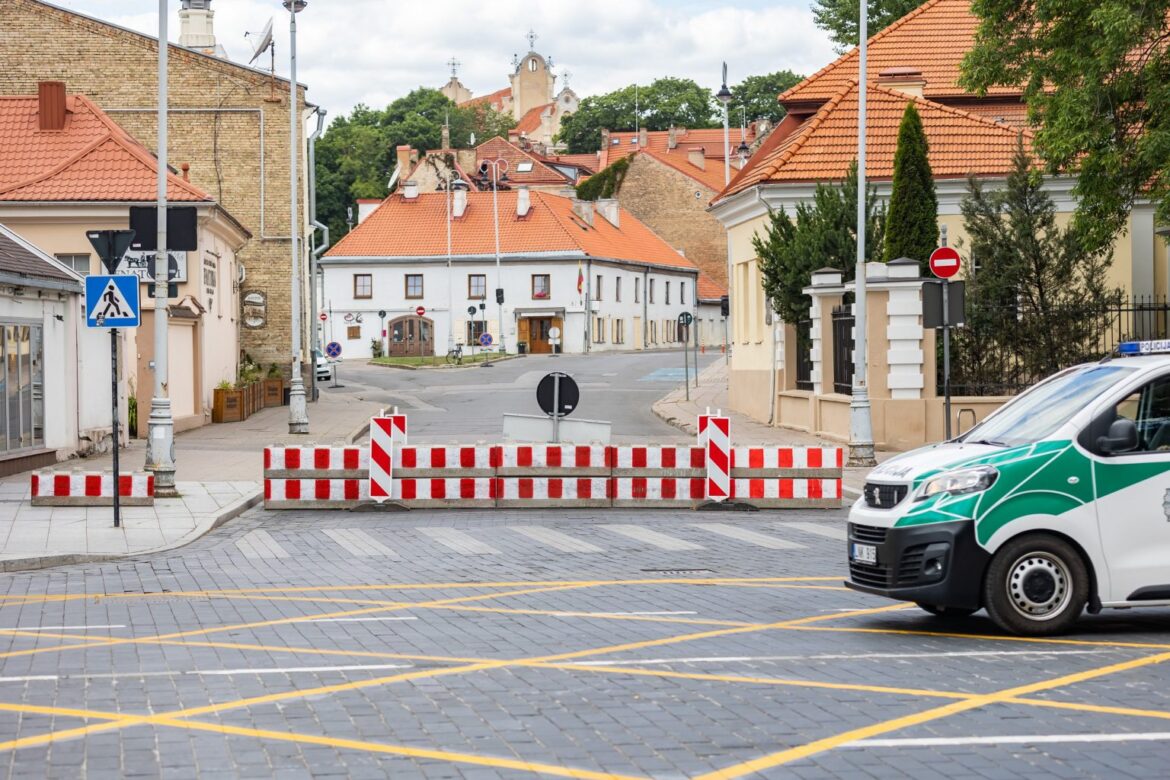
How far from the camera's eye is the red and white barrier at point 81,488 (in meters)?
→ 20.0

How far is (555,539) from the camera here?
57.3 ft

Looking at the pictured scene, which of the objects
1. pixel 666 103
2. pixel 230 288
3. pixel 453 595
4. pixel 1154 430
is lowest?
pixel 453 595

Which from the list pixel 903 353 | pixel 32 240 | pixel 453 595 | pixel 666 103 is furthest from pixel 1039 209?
pixel 666 103

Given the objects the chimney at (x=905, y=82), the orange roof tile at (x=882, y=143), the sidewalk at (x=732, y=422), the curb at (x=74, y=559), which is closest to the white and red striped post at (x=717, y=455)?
the sidewalk at (x=732, y=422)

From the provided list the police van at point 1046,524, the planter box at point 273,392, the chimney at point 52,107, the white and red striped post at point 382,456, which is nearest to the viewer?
the police van at point 1046,524

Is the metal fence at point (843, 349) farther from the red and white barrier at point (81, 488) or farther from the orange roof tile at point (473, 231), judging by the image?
the orange roof tile at point (473, 231)

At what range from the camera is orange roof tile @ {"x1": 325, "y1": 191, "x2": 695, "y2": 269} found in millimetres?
93625

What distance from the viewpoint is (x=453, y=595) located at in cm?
1285

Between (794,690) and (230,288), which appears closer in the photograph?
(794,690)

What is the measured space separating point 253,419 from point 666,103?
106516mm

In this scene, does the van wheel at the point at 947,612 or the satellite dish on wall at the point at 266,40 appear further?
the satellite dish on wall at the point at 266,40

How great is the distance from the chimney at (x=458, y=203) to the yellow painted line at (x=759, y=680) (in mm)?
87357

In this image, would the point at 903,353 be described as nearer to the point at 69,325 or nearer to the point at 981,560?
the point at 69,325

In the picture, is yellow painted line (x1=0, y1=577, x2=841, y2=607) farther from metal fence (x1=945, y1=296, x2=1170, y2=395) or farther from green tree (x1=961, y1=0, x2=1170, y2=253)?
metal fence (x1=945, y1=296, x2=1170, y2=395)
